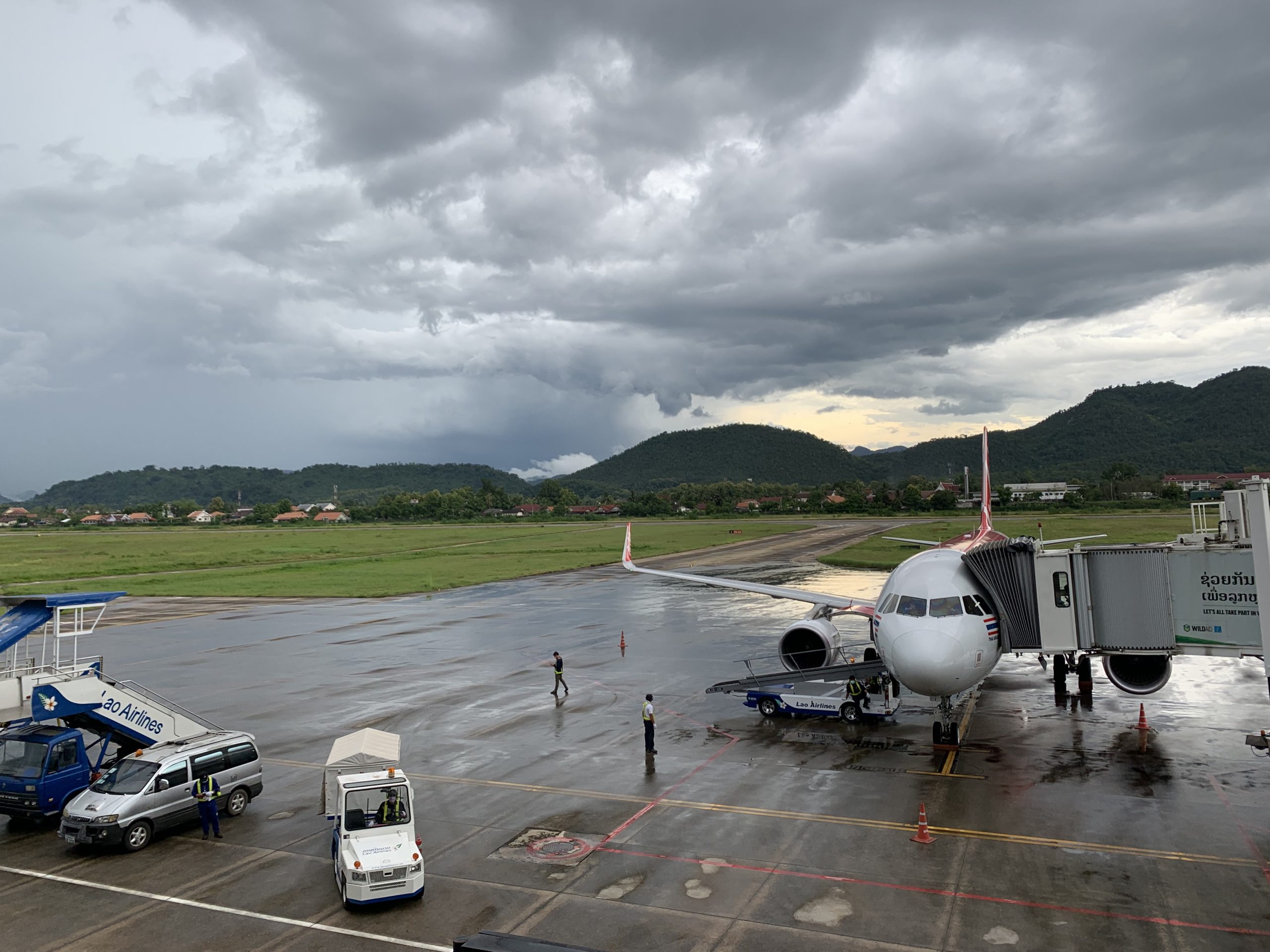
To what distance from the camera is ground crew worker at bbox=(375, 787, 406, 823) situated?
15.6m

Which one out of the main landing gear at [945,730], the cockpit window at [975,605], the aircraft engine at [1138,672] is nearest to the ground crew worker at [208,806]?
the main landing gear at [945,730]

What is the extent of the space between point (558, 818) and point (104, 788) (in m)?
10.3

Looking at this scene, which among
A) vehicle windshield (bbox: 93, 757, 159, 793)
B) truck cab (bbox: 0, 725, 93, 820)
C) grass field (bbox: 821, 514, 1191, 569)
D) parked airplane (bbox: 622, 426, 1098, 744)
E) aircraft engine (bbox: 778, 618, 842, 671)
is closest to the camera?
vehicle windshield (bbox: 93, 757, 159, 793)

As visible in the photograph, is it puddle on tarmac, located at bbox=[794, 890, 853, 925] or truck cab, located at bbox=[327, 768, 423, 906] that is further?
truck cab, located at bbox=[327, 768, 423, 906]

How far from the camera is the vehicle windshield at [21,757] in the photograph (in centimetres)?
1927

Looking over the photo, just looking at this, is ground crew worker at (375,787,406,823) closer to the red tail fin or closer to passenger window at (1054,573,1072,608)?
passenger window at (1054,573,1072,608)

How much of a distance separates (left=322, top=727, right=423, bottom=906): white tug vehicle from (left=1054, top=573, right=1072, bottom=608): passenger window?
17.7 metres

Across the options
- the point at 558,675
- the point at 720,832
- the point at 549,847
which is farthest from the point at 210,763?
the point at 558,675

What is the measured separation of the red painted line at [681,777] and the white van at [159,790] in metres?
9.41

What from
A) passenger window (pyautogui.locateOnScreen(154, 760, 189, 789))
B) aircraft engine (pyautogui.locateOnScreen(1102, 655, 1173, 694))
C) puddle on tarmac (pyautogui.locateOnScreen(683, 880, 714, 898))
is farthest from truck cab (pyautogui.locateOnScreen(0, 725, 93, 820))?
aircraft engine (pyautogui.locateOnScreen(1102, 655, 1173, 694))

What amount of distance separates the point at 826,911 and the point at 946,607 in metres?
10.1

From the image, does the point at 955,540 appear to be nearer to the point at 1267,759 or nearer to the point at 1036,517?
the point at 1267,759

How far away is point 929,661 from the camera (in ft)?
67.9

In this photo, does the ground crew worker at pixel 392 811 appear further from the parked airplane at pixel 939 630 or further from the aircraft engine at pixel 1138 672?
the aircraft engine at pixel 1138 672
